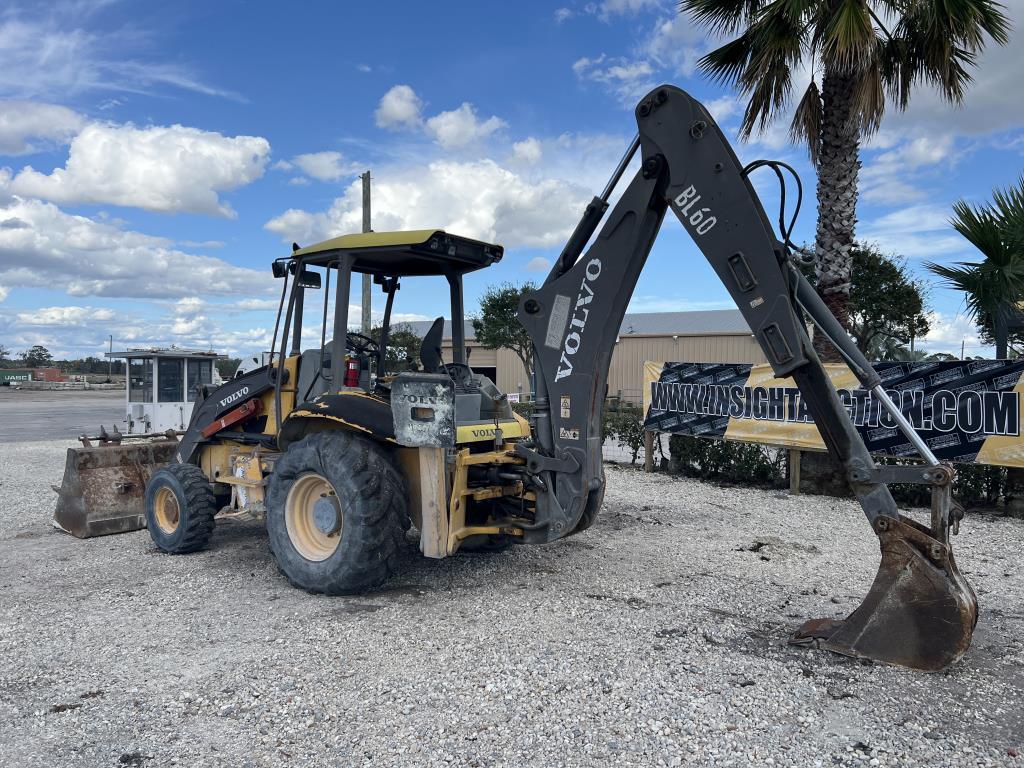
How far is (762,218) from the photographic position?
14.5 feet

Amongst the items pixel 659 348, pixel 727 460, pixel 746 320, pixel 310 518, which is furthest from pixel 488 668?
pixel 659 348

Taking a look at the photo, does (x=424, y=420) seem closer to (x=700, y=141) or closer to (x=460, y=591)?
(x=460, y=591)

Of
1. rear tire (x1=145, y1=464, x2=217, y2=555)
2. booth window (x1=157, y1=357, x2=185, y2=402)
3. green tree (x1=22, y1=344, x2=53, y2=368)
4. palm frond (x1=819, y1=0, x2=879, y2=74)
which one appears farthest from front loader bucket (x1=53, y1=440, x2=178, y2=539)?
green tree (x1=22, y1=344, x2=53, y2=368)

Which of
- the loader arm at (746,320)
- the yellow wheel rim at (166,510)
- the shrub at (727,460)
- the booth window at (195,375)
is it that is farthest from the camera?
the booth window at (195,375)

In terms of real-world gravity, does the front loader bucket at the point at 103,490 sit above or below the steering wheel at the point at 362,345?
below

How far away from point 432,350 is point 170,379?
1318cm

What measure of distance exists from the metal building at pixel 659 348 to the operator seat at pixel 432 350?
67.4ft

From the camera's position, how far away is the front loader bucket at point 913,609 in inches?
155

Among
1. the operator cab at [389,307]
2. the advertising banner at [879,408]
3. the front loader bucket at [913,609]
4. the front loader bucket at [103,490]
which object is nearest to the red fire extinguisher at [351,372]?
the operator cab at [389,307]

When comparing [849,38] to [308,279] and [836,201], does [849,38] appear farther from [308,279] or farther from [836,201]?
[308,279]

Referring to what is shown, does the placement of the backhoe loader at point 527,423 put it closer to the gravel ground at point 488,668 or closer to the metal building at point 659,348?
the gravel ground at point 488,668

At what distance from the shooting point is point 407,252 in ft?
19.4

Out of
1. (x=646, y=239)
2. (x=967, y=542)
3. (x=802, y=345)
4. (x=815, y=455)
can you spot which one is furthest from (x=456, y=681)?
(x=815, y=455)

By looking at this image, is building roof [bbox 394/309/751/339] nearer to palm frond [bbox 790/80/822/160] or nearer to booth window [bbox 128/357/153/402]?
booth window [bbox 128/357/153/402]
